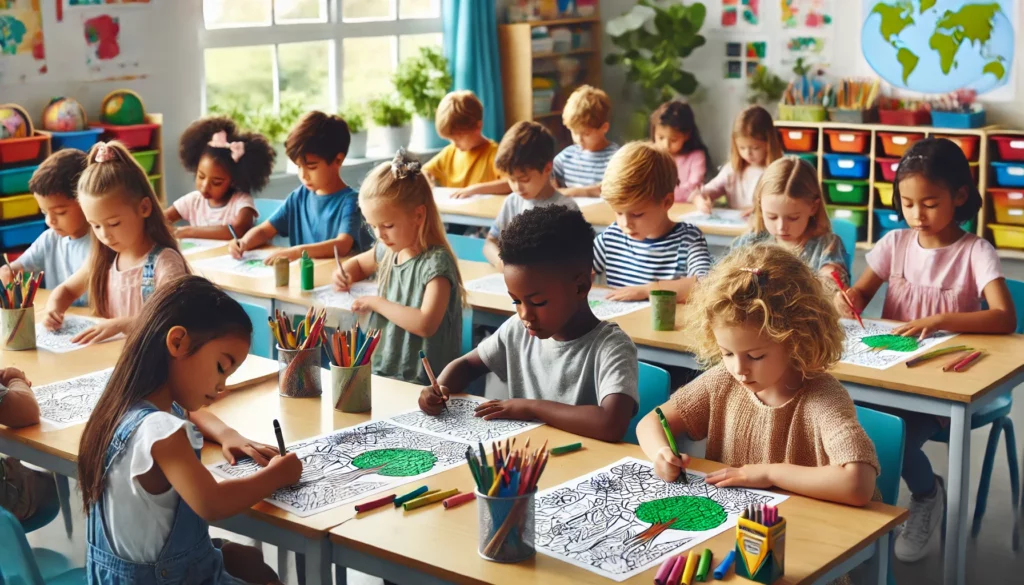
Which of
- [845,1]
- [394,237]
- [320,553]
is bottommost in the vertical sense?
[320,553]

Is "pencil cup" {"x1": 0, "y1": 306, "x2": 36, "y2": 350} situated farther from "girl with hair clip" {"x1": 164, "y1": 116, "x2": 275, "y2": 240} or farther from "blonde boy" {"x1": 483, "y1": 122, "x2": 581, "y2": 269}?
"blonde boy" {"x1": 483, "y1": 122, "x2": 581, "y2": 269}

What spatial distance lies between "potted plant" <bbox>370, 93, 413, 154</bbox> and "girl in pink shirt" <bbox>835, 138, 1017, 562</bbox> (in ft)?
13.5

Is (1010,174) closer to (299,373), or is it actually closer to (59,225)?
(59,225)

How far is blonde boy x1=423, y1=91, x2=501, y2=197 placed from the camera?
5.28 meters

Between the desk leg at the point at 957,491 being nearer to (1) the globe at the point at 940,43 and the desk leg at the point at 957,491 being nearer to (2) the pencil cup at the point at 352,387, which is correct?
(2) the pencil cup at the point at 352,387

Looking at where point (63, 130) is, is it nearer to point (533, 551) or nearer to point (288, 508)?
point (288, 508)

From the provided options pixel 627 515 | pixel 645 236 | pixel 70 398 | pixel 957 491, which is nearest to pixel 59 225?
pixel 70 398

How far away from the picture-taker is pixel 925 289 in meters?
3.17

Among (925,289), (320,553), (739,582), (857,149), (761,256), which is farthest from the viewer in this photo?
(857,149)

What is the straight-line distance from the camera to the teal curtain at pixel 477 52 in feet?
24.0

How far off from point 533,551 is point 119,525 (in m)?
0.68

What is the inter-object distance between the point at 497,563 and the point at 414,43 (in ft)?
20.3

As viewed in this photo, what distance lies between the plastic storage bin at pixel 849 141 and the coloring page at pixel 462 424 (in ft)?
17.8

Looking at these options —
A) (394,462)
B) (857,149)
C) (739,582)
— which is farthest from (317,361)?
(857,149)
